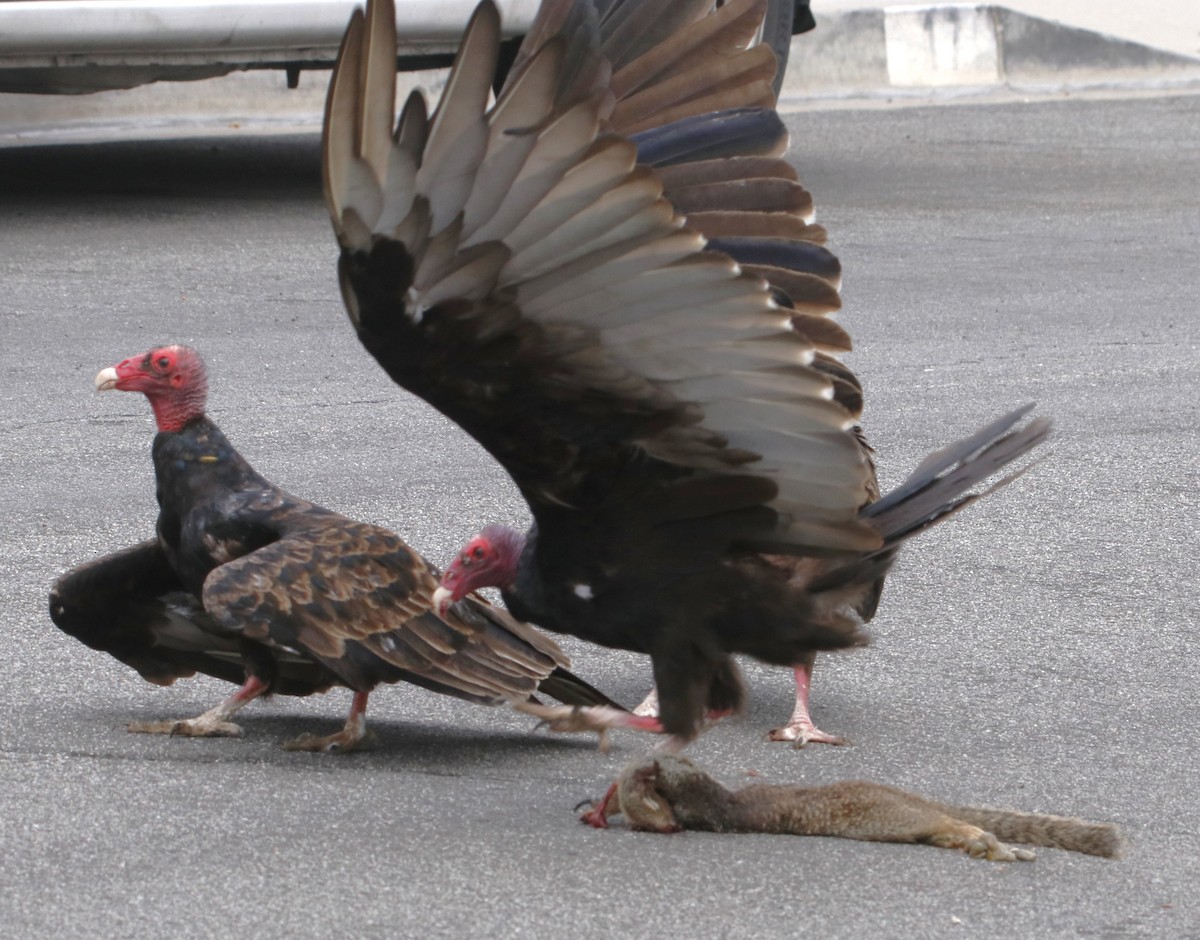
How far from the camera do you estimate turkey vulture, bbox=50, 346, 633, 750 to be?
404cm

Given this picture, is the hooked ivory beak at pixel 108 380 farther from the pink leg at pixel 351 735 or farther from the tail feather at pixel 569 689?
the tail feather at pixel 569 689

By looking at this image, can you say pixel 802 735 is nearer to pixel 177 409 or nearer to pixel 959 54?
pixel 177 409

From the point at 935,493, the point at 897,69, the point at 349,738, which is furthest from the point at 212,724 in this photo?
the point at 897,69

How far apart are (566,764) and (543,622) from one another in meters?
0.58

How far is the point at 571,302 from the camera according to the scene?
3.23 metres

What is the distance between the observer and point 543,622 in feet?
12.2

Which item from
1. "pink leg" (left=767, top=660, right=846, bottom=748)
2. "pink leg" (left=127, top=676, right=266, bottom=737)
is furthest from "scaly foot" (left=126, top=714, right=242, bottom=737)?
"pink leg" (left=767, top=660, right=846, bottom=748)

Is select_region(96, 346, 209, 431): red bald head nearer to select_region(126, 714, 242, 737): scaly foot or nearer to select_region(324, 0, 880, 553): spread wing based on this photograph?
select_region(126, 714, 242, 737): scaly foot

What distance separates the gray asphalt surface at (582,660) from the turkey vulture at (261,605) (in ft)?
0.52

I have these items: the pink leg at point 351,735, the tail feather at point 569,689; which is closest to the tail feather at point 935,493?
the tail feather at point 569,689

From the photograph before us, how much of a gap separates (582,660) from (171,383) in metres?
1.28

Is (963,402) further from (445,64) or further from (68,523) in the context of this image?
(445,64)

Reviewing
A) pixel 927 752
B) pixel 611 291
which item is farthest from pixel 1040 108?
pixel 611 291

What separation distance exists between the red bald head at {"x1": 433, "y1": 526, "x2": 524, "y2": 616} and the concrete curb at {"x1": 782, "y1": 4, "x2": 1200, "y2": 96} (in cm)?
1176
